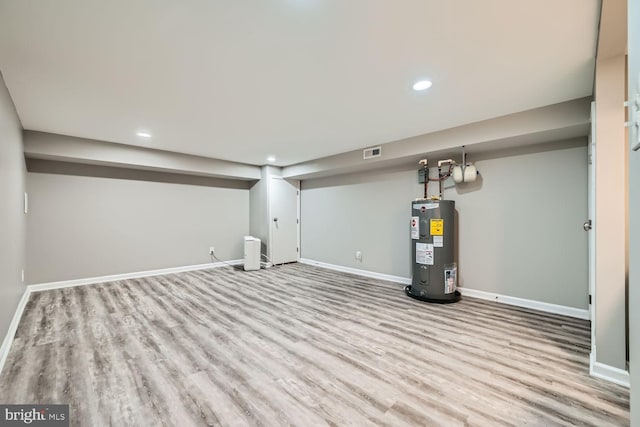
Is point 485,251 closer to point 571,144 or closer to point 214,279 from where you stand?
point 571,144

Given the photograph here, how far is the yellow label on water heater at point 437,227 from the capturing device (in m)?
3.64

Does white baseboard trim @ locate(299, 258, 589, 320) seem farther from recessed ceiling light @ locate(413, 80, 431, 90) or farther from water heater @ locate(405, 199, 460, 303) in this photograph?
recessed ceiling light @ locate(413, 80, 431, 90)

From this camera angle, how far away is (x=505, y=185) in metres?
3.59

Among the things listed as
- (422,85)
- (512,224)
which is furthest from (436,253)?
(422,85)

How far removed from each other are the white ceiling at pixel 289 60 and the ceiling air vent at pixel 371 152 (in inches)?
34.2

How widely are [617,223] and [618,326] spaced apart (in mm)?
731

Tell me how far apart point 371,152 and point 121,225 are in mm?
4566

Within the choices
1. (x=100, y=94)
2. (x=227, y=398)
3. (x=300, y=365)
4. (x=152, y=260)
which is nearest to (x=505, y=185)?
(x=300, y=365)

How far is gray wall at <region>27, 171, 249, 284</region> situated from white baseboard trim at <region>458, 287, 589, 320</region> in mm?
4865

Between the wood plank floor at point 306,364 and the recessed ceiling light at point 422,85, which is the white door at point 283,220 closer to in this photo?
the wood plank floor at point 306,364

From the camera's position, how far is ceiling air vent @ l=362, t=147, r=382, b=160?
4.27 m

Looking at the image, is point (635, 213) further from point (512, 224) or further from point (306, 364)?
point (512, 224)

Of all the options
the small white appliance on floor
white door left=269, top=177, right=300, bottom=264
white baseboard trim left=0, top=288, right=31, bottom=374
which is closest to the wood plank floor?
white baseboard trim left=0, top=288, right=31, bottom=374

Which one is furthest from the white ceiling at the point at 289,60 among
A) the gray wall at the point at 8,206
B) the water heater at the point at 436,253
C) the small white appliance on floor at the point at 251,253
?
the small white appliance on floor at the point at 251,253
